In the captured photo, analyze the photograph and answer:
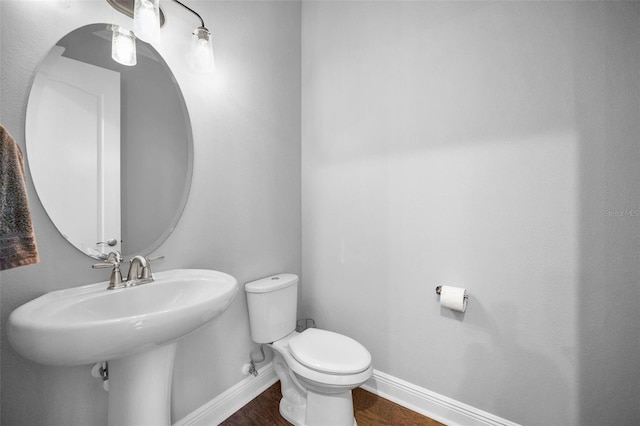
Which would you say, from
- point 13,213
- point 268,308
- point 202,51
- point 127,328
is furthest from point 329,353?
point 202,51

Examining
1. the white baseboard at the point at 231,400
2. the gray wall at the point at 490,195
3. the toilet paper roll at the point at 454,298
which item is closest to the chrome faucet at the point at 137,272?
the white baseboard at the point at 231,400

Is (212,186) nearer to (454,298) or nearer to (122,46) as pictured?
(122,46)

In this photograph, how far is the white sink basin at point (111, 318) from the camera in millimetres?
628

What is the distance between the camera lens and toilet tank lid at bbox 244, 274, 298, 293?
1482mm

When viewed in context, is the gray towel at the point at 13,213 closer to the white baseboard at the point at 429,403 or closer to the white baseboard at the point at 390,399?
the white baseboard at the point at 390,399

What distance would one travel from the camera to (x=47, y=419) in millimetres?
897

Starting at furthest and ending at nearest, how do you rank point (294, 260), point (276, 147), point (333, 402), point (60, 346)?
point (294, 260)
point (276, 147)
point (333, 402)
point (60, 346)

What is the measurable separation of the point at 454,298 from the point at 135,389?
1.36m

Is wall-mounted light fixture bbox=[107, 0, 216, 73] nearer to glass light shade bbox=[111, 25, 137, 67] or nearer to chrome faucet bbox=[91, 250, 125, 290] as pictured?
glass light shade bbox=[111, 25, 137, 67]

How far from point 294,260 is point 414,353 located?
0.94 metres

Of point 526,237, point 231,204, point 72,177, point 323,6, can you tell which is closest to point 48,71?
point 72,177

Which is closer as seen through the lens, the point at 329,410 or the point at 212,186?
the point at 329,410

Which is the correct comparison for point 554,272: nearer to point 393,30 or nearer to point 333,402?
point 333,402

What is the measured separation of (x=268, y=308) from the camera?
1501 mm
